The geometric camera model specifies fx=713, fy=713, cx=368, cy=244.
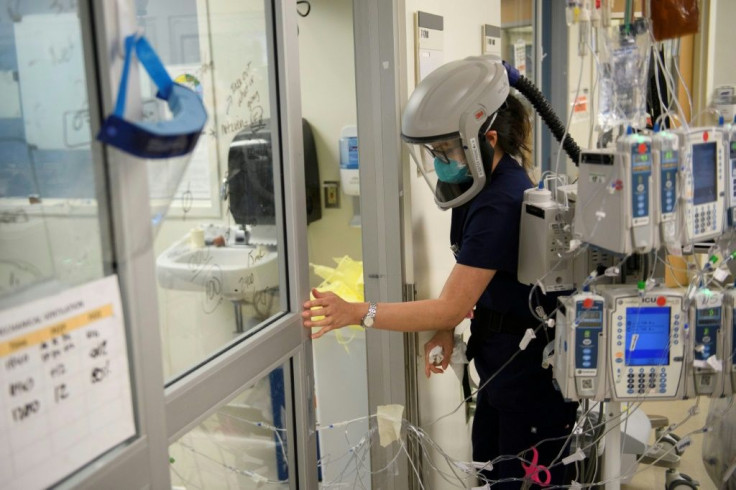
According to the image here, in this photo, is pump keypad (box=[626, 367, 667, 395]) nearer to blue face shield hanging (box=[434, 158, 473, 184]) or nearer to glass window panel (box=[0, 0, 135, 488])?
blue face shield hanging (box=[434, 158, 473, 184])

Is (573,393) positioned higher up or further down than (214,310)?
further down

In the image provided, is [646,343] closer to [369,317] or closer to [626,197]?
[626,197]

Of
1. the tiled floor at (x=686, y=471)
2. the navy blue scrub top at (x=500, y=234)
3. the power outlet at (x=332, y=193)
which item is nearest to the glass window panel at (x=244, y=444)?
the navy blue scrub top at (x=500, y=234)

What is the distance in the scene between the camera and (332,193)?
2.94 metres

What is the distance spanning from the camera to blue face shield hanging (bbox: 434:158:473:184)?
1.94 metres

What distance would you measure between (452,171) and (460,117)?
0.17 metres

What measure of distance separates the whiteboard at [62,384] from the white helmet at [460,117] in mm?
1064

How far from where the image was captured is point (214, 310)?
4.88ft

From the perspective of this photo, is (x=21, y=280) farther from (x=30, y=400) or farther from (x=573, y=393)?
(x=573, y=393)

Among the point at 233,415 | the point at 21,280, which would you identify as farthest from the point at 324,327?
the point at 21,280

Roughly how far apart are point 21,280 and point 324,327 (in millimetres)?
876

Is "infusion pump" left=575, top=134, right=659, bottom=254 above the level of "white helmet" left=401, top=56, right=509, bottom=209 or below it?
below

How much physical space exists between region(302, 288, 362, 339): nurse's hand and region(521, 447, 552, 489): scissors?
663 millimetres

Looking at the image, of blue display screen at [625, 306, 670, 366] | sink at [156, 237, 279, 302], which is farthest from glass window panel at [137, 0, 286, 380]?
blue display screen at [625, 306, 670, 366]
